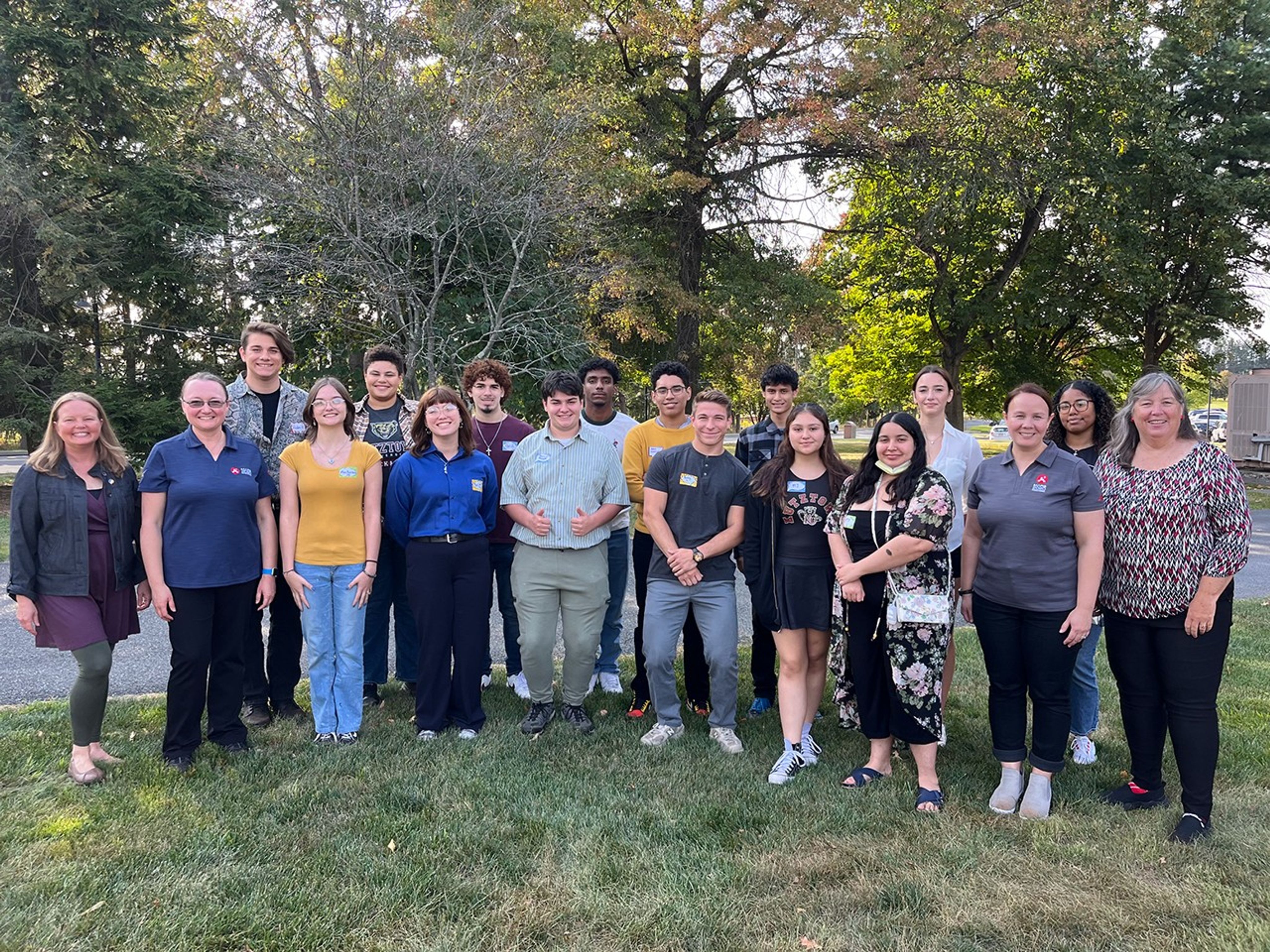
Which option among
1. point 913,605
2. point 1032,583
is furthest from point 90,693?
point 1032,583

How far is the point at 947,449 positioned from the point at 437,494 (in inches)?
111

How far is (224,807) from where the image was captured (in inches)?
145

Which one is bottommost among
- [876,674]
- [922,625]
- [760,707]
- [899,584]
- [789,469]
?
[760,707]

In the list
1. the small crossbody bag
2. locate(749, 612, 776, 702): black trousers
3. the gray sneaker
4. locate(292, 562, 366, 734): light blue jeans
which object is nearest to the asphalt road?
locate(749, 612, 776, 702): black trousers

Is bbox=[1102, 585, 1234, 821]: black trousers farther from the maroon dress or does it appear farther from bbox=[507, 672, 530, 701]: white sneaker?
the maroon dress

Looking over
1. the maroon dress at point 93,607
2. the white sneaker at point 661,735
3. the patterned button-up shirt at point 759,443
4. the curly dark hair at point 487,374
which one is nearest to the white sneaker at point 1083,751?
the white sneaker at point 661,735

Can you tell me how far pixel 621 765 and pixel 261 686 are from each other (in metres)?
2.24

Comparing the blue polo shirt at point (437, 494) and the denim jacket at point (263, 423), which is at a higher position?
the denim jacket at point (263, 423)

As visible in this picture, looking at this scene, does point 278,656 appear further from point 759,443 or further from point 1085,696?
point 1085,696

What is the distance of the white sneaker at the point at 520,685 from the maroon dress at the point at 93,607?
2254 millimetres

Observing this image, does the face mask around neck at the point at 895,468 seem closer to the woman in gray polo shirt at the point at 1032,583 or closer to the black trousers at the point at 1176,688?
the woman in gray polo shirt at the point at 1032,583

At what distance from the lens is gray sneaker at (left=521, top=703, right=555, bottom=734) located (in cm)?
467

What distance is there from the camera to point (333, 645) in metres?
4.55

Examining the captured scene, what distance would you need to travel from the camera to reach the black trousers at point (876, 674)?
3.90 m
